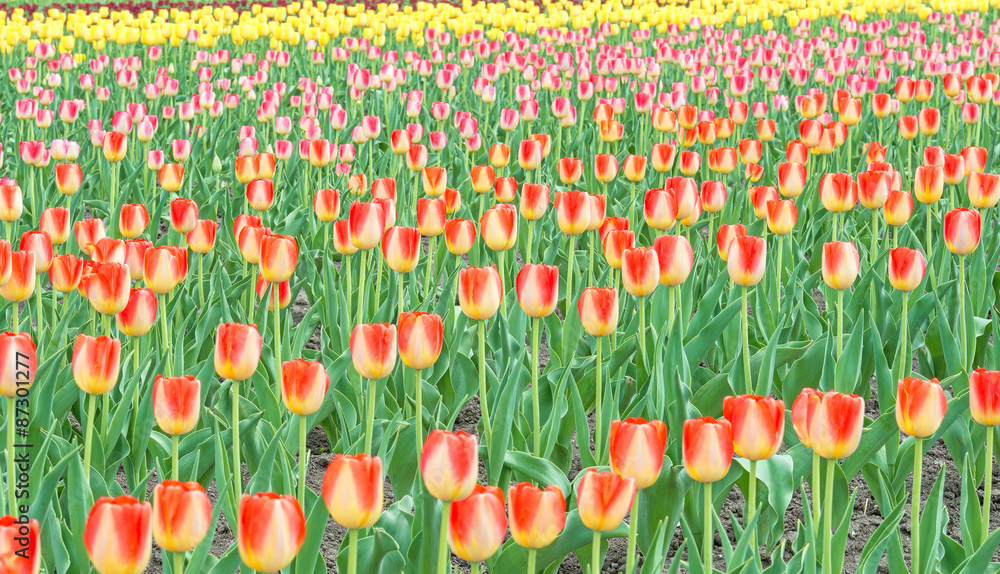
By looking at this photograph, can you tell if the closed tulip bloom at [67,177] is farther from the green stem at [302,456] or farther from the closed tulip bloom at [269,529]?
the closed tulip bloom at [269,529]

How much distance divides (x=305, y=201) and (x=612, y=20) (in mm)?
7606

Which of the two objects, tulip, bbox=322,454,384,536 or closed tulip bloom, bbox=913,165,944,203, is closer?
tulip, bbox=322,454,384,536

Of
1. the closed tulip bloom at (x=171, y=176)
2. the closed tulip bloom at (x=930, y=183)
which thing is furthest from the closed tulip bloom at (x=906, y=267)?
the closed tulip bloom at (x=171, y=176)

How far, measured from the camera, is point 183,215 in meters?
2.87

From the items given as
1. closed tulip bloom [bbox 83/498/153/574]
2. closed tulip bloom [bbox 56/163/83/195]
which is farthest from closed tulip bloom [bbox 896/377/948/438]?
closed tulip bloom [bbox 56/163/83/195]

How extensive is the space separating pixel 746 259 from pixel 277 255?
3.33ft

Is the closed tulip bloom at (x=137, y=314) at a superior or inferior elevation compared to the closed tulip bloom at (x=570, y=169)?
inferior

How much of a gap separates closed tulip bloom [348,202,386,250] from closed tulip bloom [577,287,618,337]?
0.70m

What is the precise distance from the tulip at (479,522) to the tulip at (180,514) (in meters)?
0.29

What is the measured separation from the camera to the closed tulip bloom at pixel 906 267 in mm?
2264

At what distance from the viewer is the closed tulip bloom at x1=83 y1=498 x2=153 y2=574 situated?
109cm

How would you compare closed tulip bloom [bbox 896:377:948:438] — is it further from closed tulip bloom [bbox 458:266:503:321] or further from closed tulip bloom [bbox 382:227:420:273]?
closed tulip bloom [bbox 382:227:420:273]

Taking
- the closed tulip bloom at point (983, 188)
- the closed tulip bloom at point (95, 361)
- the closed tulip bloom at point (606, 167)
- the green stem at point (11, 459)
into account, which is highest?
the closed tulip bloom at point (983, 188)

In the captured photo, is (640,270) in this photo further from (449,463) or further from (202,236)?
(202,236)
